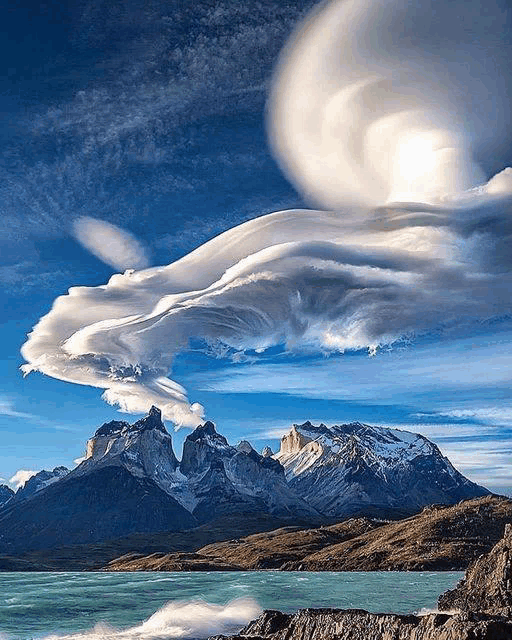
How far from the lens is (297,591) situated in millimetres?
167375

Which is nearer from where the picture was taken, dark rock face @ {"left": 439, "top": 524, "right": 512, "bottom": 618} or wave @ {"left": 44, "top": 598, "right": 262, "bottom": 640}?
dark rock face @ {"left": 439, "top": 524, "right": 512, "bottom": 618}

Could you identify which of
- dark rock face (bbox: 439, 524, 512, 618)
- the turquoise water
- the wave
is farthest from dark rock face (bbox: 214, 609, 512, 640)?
the turquoise water

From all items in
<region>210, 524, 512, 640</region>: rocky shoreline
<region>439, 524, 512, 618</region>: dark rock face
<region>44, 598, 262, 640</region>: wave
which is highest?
<region>210, 524, 512, 640</region>: rocky shoreline

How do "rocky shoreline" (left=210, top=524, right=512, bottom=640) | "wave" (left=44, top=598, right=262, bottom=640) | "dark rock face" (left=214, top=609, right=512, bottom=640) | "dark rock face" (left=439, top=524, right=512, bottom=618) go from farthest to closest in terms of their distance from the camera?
"wave" (left=44, top=598, right=262, bottom=640) → "dark rock face" (left=439, top=524, right=512, bottom=618) → "rocky shoreline" (left=210, top=524, right=512, bottom=640) → "dark rock face" (left=214, top=609, right=512, bottom=640)

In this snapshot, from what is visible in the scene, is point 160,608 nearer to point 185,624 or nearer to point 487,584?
point 185,624

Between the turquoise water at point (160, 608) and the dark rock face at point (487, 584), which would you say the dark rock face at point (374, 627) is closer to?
the dark rock face at point (487, 584)

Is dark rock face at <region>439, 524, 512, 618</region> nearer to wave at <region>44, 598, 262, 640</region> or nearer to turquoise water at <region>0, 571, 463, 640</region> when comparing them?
turquoise water at <region>0, 571, 463, 640</region>

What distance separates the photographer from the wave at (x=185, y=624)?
318ft

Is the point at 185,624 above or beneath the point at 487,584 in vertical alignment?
beneath

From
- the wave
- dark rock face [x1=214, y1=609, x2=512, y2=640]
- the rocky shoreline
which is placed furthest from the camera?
the wave

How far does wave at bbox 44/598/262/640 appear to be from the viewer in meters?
96.9

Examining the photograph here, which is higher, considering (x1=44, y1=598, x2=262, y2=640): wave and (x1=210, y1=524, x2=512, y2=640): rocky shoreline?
(x1=210, y1=524, x2=512, y2=640): rocky shoreline

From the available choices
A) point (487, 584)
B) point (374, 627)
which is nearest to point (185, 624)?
point (487, 584)

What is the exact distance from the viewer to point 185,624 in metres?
106
